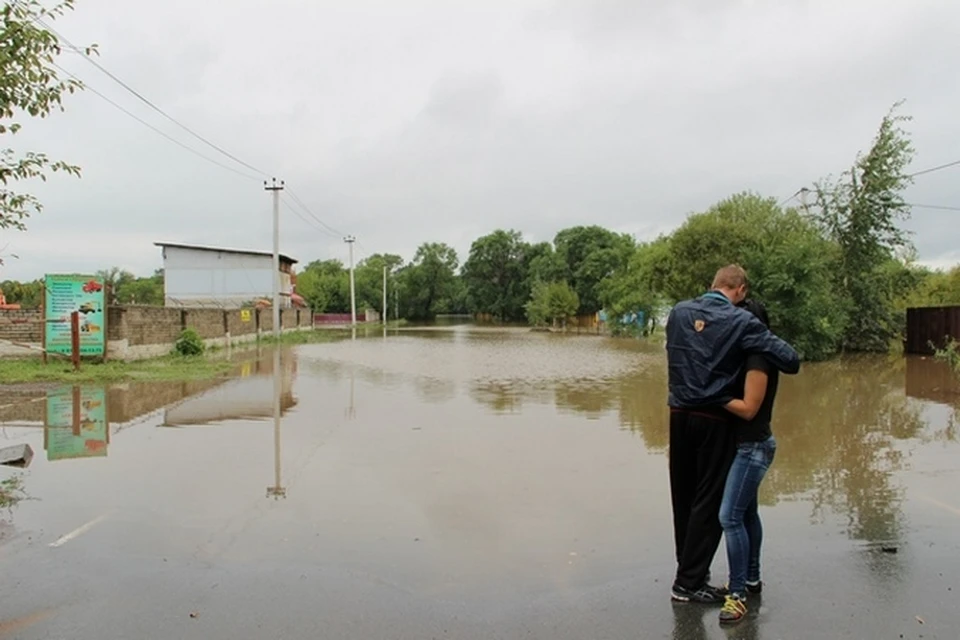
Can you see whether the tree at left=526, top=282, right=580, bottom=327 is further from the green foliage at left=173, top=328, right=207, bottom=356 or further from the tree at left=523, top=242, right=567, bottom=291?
the green foliage at left=173, top=328, right=207, bottom=356

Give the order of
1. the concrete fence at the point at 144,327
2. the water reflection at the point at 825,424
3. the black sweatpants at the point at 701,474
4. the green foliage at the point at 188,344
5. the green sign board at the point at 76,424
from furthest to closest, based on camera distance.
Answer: the green foliage at the point at 188,344 < the concrete fence at the point at 144,327 < the green sign board at the point at 76,424 < the water reflection at the point at 825,424 < the black sweatpants at the point at 701,474

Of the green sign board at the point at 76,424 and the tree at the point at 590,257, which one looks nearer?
the green sign board at the point at 76,424

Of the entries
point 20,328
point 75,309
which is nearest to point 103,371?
point 75,309

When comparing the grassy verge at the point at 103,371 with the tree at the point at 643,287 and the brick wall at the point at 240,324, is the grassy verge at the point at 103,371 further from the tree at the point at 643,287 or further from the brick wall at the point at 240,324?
the tree at the point at 643,287

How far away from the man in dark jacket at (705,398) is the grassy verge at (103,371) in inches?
597

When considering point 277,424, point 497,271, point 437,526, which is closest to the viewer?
point 437,526

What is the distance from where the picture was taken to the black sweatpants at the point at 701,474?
4.04 meters

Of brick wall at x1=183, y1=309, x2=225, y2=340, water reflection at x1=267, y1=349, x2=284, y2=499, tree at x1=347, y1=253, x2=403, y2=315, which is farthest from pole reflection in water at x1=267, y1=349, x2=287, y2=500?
tree at x1=347, y1=253, x2=403, y2=315

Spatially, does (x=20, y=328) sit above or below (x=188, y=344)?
above

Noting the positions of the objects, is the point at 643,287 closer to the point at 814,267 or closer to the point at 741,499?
the point at 814,267

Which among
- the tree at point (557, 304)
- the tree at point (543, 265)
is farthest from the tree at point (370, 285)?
the tree at point (557, 304)

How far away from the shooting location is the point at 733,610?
3785 millimetres

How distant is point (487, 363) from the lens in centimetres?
2325

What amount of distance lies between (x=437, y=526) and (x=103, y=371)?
14.5m
